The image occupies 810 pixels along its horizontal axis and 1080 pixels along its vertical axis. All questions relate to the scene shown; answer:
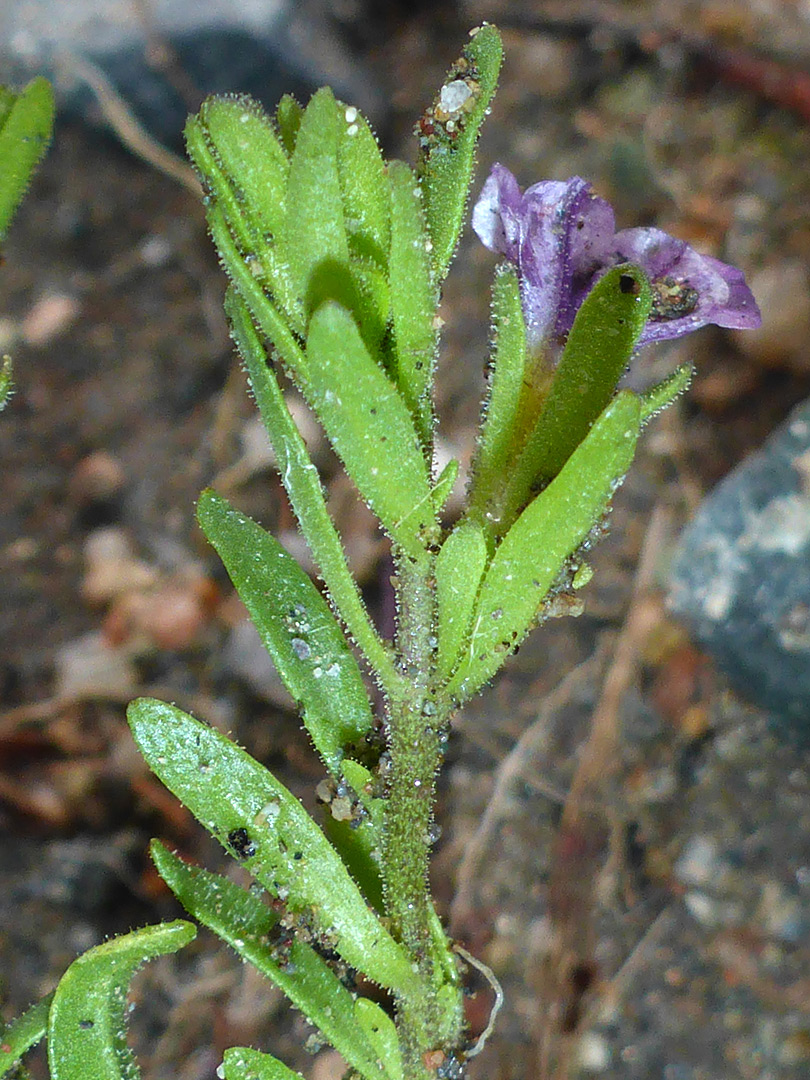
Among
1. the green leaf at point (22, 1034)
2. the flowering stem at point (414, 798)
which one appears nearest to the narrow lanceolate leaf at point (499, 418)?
the flowering stem at point (414, 798)

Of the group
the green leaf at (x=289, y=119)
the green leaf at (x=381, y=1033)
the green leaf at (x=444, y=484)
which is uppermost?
the green leaf at (x=289, y=119)

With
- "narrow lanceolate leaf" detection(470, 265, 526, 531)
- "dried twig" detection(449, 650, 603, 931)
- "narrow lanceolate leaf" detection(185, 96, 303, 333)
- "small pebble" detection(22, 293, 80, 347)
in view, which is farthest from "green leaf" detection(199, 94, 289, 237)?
"small pebble" detection(22, 293, 80, 347)

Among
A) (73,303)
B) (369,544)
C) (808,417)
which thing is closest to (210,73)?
(73,303)

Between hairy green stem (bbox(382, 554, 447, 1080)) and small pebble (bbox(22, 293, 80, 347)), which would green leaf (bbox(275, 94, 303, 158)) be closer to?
hairy green stem (bbox(382, 554, 447, 1080))

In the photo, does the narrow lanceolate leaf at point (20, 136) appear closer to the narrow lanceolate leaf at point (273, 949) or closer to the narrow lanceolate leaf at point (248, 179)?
the narrow lanceolate leaf at point (248, 179)

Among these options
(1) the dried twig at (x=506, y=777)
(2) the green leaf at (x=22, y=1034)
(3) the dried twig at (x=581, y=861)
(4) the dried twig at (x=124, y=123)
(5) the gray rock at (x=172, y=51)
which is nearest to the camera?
(2) the green leaf at (x=22, y=1034)

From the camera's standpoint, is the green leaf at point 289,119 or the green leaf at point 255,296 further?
the green leaf at point 289,119
